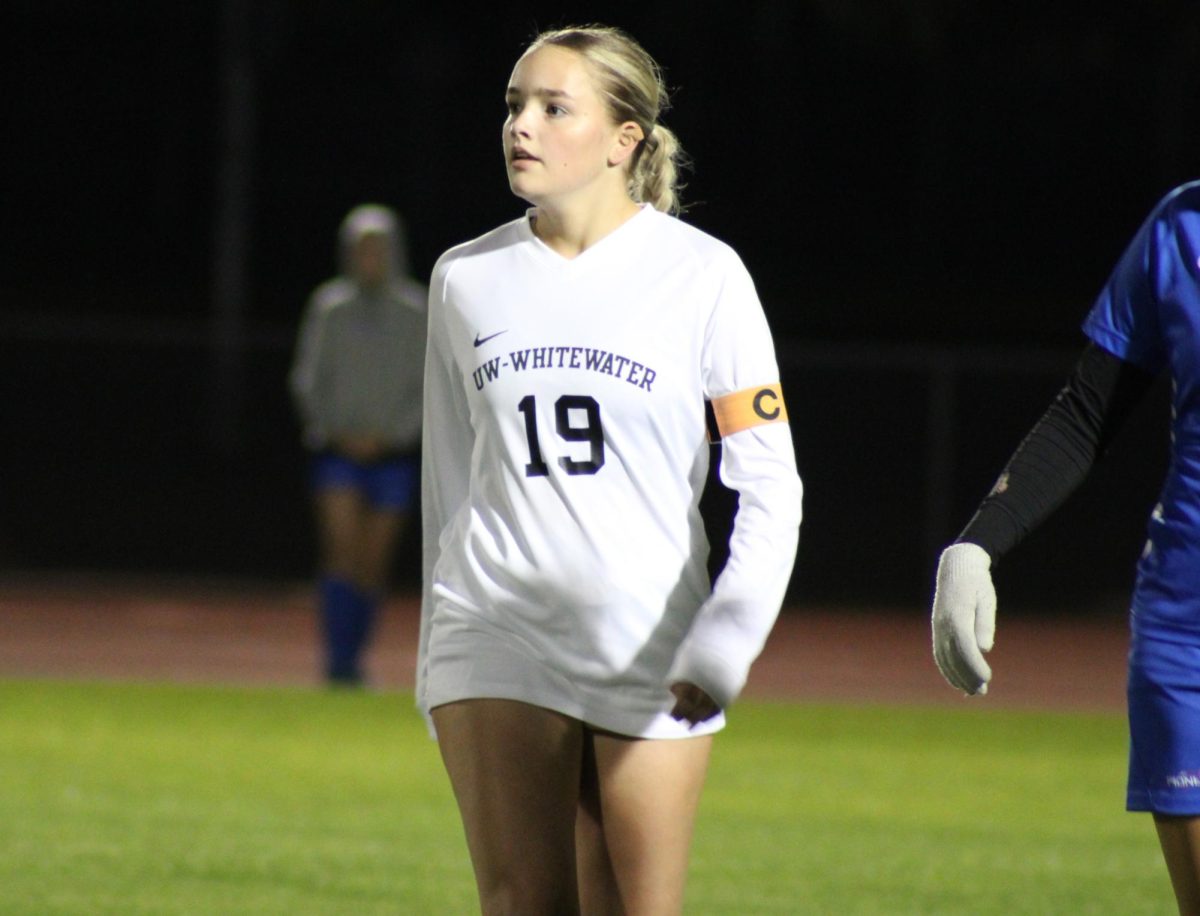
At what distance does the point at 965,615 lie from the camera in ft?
12.0

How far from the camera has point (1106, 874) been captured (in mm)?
7445

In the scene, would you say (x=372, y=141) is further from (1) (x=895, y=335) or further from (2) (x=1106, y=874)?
(2) (x=1106, y=874)

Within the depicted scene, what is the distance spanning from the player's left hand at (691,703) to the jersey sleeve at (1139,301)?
0.91 metres

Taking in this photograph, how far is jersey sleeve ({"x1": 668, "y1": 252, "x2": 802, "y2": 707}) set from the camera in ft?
11.8

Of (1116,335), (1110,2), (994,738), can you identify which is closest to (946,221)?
(1110,2)

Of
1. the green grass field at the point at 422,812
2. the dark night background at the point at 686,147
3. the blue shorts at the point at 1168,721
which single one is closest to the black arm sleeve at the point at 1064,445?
the blue shorts at the point at 1168,721

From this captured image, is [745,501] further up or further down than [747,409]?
further down

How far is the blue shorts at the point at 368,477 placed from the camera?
1161 cm

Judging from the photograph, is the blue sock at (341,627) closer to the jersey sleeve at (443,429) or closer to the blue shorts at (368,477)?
the blue shorts at (368,477)

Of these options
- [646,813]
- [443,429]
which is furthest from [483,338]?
[646,813]

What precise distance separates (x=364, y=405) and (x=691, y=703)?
26.4 ft

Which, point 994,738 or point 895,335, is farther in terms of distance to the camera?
point 895,335

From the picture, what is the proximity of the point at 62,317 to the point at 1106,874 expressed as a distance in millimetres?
27335

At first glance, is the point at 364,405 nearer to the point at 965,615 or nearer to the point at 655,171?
the point at 655,171
